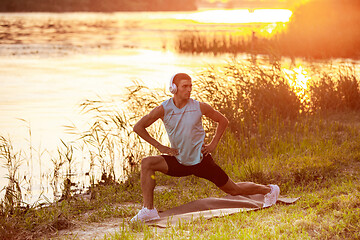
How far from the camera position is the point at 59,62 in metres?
27.4

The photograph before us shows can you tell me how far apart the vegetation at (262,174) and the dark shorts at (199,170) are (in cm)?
59

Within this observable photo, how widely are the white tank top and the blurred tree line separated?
236 ft

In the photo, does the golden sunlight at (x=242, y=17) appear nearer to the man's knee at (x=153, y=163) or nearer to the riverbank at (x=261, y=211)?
the riverbank at (x=261, y=211)

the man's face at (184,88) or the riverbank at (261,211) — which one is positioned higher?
the man's face at (184,88)

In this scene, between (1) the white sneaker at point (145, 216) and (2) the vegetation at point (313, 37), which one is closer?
(1) the white sneaker at point (145, 216)

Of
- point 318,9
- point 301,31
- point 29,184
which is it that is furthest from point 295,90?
point 318,9

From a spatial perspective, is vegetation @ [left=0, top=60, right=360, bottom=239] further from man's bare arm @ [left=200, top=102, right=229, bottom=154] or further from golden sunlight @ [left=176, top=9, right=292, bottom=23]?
golden sunlight @ [left=176, top=9, right=292, bottom=23]

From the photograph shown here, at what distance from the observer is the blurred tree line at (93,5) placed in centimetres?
7638

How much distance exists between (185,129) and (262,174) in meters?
2.33

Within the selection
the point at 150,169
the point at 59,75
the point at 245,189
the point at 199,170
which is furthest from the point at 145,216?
the point at 59,75

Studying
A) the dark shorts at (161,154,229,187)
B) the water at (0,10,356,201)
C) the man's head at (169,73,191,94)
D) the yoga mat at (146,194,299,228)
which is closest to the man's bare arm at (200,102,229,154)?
the dark shorts at (161,154,229,187)

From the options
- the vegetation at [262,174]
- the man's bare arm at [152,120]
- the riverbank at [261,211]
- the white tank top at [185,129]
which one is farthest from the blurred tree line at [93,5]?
the white tank top at [185,129]

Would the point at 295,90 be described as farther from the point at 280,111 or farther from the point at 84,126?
the point at 84,126

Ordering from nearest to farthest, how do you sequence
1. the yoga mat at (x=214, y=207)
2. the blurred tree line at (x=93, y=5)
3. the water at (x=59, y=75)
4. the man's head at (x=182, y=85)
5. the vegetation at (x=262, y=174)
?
the vegetation at (x=262, y=174) → the man's head at (x=182, y=85) → the yoga mat at (x=214, y=207) → the water at (x=59, y=75) → the blurred tree line at (x=93, y=5)
